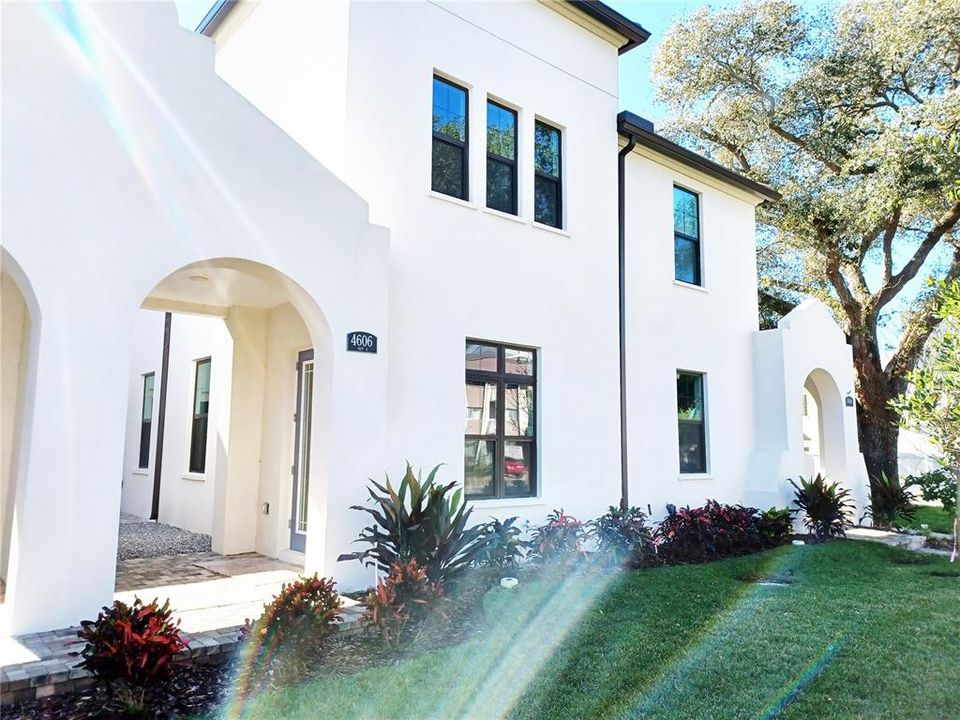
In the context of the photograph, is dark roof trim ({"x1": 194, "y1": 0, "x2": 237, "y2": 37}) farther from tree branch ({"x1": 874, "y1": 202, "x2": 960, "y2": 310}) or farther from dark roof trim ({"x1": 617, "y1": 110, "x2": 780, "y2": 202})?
tree branch ({"x1": 874, "y1": 202, "x2": 960, "y2": 310})

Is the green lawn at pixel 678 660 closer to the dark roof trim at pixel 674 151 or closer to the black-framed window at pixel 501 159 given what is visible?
the black-framed window at pixel 501 159

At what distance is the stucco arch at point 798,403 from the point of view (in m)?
12.7


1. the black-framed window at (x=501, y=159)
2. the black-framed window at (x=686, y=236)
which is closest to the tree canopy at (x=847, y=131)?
the black-framed window at (x=686, y=236)

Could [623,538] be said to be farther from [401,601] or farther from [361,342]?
[361,342]

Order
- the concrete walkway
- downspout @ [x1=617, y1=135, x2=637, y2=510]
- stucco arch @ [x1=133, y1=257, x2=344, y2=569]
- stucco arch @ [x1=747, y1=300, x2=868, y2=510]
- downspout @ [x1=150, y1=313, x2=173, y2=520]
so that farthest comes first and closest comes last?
stucco arch @ [x1=747, y1=300, x2=868, y2=510] < downspout @ [x1=150, y1=313, x2=173, y2=520] < downspout @ [x1=617, y1=135, x2=637, y2=510] < stucco arch @ [x1=133, y1=257, x2=344, y2=569] < the concrete walkway

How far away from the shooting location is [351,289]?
22.9 ft

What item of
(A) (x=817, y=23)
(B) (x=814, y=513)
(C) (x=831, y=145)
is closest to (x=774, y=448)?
(B) (x=814, y=513)

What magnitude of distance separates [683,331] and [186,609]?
9037 millimetres

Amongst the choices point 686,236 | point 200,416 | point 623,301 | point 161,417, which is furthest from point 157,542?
point 686,236

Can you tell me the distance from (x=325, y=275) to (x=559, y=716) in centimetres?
448

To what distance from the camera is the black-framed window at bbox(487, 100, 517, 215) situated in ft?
30.7

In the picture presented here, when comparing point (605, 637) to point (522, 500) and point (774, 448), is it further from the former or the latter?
point (774, 448)

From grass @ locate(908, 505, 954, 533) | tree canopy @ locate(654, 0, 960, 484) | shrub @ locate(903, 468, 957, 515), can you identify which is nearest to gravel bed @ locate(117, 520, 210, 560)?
grass @ locate(908, 505, 954, 533)

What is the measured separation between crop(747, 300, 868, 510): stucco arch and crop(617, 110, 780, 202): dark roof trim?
2.64 metres
